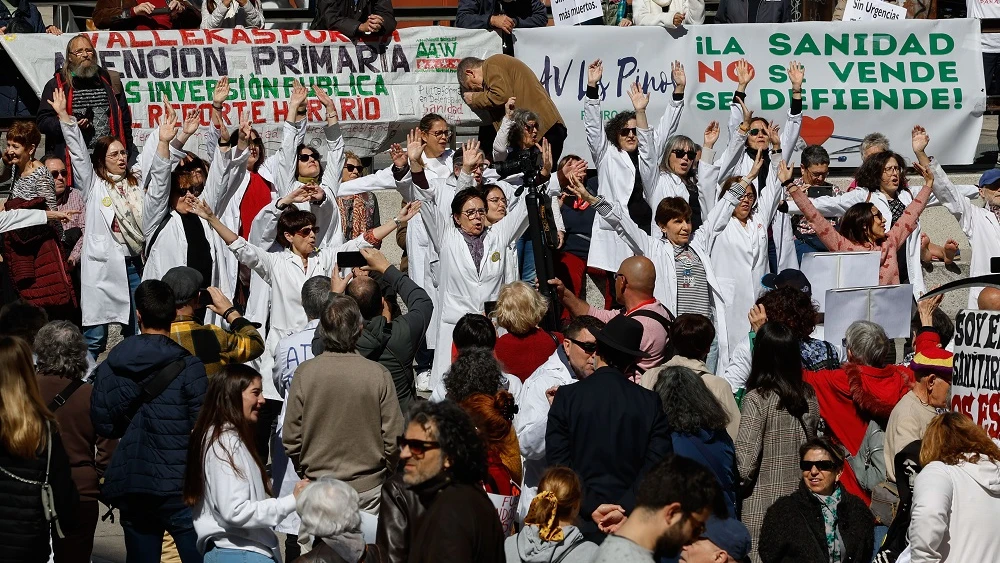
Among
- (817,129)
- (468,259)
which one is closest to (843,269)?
(468,259)

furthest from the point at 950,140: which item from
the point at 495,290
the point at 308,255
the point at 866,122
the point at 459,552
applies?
the point at 459,552

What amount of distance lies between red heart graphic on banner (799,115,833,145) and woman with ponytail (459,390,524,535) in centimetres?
727

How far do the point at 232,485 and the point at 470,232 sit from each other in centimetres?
393

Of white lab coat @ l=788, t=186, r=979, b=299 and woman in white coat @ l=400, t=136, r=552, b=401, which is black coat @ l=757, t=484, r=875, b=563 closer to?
woman in white coat @ l=400, t=136, r=552, b=401

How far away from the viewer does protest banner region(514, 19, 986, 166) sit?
40.3ft

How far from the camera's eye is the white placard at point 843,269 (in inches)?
352

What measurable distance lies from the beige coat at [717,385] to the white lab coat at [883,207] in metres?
3.72

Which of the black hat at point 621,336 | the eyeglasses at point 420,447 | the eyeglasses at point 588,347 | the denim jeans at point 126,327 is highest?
the black hat at point 621,336

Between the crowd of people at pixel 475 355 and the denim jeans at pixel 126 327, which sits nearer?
the crowd of people at pixel 475 355

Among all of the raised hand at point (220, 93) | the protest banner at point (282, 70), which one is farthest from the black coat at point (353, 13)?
the raised hand at point (220, 93)

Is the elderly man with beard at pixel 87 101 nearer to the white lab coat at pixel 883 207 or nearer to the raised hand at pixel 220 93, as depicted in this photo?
the raised hand at pixel 220 93

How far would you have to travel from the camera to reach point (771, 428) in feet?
20.6

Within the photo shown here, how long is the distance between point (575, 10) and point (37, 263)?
533 centimetres

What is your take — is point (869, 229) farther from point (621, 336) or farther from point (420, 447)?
point (420, 447)
